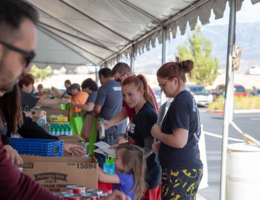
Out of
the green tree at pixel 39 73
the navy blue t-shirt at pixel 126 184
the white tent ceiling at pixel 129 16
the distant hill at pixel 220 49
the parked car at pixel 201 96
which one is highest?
the distant hill at pixel 220 49

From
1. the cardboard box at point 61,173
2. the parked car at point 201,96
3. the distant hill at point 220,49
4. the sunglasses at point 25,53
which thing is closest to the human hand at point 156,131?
the cardboard box at point 61,173

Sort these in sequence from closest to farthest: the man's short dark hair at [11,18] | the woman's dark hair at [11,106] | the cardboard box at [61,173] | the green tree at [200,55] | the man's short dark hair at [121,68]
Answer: the man's short dark hair at [11,18]
the cardboard box at [61,173]
the woman's dark hair at [11,106]
the man's short dark hair at [121,68]
the green tree at [200,55]

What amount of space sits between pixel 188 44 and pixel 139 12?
2819 cm

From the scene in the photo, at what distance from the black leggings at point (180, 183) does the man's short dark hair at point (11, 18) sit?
1.60 meters

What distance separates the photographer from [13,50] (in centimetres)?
67

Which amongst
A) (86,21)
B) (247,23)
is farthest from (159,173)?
(247,23)

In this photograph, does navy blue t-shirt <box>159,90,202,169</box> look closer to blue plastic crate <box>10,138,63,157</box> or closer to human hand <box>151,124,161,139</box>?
human hand <box>151,124,161,139</box>

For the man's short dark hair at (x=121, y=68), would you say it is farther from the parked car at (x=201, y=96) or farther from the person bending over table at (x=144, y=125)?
the parked car at (x=201, y=96)

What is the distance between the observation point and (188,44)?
31562 millimetres

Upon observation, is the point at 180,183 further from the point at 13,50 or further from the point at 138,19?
the point at 138,19

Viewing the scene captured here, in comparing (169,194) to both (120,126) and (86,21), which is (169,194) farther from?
(86,21)

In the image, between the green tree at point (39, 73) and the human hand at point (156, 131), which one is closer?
the human hand at point (156, 131)

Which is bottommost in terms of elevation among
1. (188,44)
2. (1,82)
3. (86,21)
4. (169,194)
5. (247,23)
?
(169,194)

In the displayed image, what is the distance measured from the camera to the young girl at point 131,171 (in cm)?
203
